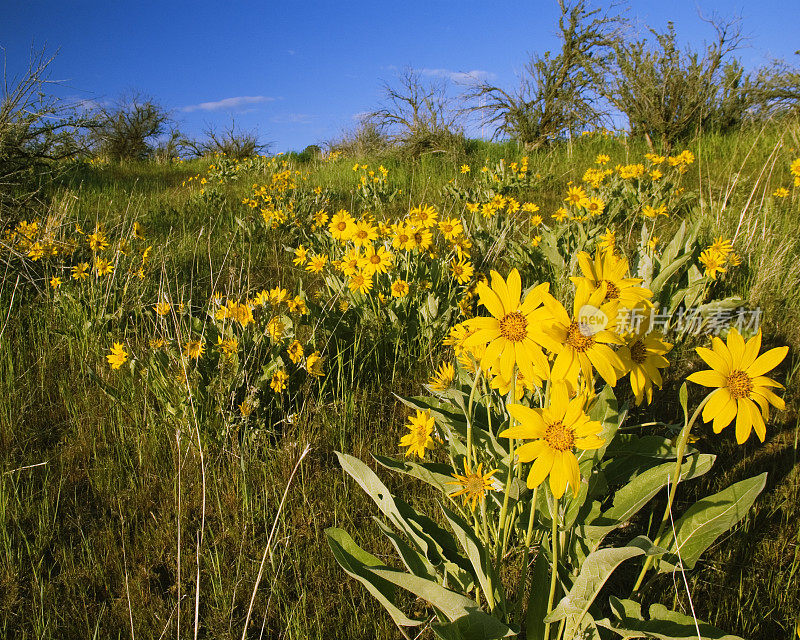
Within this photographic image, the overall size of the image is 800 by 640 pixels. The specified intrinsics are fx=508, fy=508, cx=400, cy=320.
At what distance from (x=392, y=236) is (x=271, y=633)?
197cm

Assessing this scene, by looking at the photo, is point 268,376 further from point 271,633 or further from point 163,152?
point 163,152

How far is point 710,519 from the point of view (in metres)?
1.21

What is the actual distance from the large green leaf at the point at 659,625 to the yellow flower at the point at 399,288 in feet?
5.74

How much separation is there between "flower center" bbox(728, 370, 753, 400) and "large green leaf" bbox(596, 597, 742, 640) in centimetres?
44

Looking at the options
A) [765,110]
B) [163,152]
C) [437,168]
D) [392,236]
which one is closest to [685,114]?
[765,110]

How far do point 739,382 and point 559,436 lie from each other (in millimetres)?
378

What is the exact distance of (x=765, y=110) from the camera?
8.35m

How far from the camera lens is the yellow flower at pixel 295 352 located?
2.16 metres

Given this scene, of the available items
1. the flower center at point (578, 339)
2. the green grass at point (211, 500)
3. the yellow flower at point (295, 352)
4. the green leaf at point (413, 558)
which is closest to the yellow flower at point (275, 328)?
the yellow flower at point (295, 352)

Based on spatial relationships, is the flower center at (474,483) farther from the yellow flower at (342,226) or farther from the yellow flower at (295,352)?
the yellow flower at (342,226)

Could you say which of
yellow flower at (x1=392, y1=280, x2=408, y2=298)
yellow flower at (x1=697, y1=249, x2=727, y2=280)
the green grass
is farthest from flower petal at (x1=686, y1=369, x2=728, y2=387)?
yellow flower at (x1=697, y1=249, x2=727, y2=280)

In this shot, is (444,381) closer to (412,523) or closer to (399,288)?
(412,523)

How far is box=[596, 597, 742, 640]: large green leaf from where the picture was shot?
3.31ft

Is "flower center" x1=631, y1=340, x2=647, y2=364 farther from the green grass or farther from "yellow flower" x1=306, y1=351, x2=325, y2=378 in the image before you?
"yellow flower" x1=306, y1=351, x2=325, y2=378
